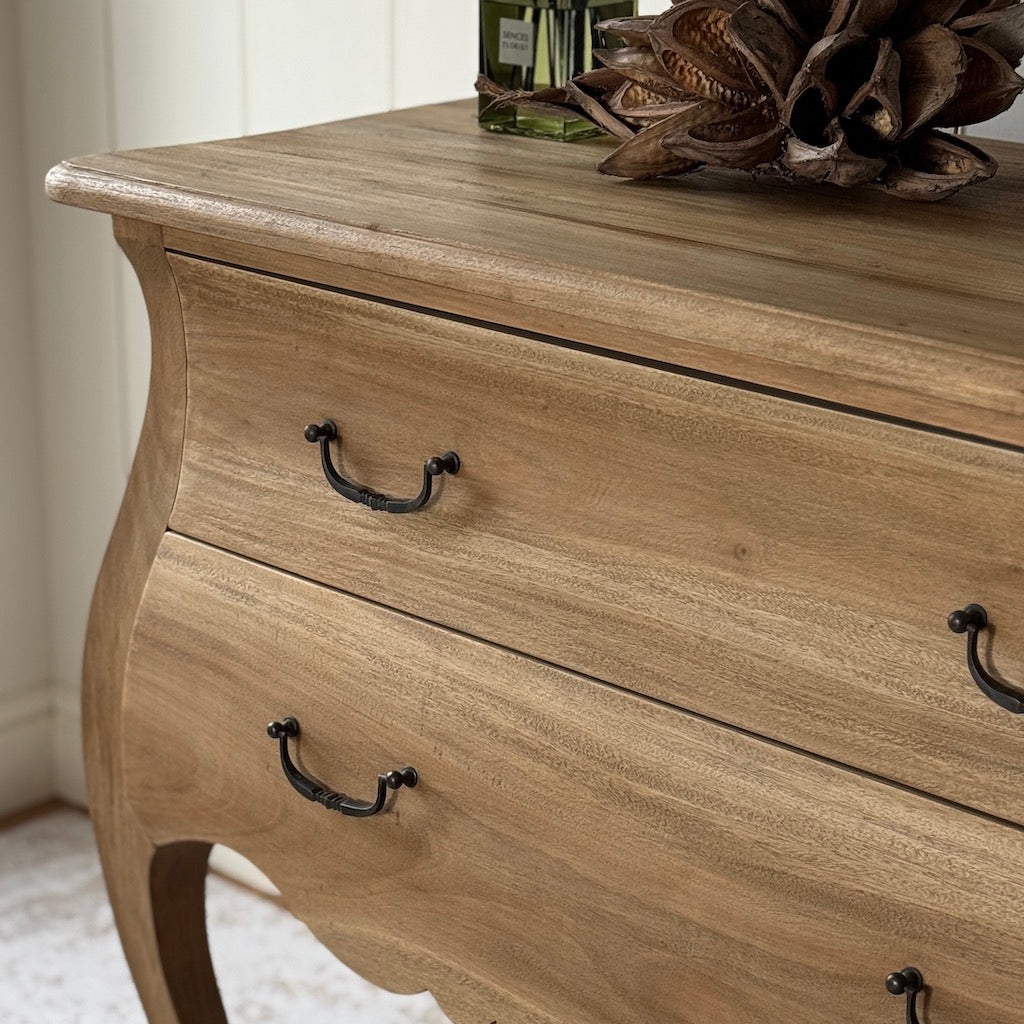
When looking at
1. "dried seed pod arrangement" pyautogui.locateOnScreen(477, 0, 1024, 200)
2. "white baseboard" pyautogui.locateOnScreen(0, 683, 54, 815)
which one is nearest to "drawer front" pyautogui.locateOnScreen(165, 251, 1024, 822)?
"dried seed pod arrangement" pyautogui.locateOnScreen(477, 0, 1024, 200)

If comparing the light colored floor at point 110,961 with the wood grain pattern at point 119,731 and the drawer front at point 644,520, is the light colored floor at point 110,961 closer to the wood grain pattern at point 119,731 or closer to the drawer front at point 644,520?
the wood grain pattern at point 119,731

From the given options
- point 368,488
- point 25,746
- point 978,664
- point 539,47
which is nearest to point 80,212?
point 25,746

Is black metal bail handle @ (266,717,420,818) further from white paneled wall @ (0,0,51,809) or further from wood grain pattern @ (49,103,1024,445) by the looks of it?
white paneled wall @ (0,0,51,809)

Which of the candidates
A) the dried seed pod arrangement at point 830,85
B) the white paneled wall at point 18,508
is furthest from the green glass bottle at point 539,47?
the white paneled wall at point 18,508

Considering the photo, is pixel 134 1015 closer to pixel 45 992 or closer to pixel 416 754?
pixel 45 992

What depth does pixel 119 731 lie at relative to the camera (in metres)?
0.89

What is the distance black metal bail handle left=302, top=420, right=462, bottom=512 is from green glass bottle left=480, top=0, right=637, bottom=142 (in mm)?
273

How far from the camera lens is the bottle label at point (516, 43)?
35.3 inches

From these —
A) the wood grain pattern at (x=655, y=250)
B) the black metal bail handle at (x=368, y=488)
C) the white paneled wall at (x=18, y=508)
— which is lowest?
the white paneled wall at (x=18, y=508)

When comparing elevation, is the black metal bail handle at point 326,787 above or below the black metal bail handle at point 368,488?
below

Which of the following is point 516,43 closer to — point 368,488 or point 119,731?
point 368,488

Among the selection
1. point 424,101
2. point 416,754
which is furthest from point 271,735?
point 424,101

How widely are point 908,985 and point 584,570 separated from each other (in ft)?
0.75

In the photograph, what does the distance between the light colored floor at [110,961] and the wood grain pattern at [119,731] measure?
0.34 metres
